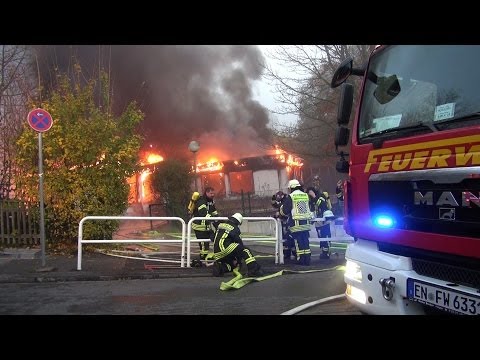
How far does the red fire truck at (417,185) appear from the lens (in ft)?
8.34

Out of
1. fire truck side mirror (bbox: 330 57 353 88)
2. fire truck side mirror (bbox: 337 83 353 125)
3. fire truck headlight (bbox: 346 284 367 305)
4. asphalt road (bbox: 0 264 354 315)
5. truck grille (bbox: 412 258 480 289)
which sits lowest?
asphalt road (bbox: 0 264 354 315)

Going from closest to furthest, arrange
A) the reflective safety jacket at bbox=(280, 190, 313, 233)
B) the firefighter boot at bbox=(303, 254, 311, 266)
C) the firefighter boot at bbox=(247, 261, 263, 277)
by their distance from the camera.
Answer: the firefighter boot at bbox=(247, 261, 263, 277) < the firefighter boot at bbox=(303, 254, 311, 266) < the reflective safety jacket at bbox=(280, 190, 313, 233)

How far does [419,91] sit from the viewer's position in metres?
3.12

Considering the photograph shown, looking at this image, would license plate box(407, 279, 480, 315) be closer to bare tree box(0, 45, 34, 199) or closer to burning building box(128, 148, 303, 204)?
bare tree box(0, 45, 34, 199)

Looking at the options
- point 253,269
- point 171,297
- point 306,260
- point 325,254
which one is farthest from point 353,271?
point 325,254

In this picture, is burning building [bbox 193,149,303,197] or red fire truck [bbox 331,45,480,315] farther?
burning building [bbox 193,149,303,197]

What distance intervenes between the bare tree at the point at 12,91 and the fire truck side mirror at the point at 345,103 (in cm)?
885

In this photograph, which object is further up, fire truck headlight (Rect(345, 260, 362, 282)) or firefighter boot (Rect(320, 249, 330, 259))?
fire truck headlight (Rect(345, 260, 362, 282))

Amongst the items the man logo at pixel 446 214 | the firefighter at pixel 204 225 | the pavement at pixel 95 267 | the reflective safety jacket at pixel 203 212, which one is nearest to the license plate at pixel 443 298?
the man logo at pixel 446 214

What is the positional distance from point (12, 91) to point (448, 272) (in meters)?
11.5

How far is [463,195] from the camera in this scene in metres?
2.54

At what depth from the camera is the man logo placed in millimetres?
2613

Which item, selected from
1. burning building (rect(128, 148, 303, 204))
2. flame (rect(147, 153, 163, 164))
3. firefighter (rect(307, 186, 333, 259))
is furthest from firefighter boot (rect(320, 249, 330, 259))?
burning building (rect(128, 148, 303, 204))

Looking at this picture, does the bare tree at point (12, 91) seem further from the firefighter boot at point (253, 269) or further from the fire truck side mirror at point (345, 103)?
the fire truck side mirror at point (345, 103)
